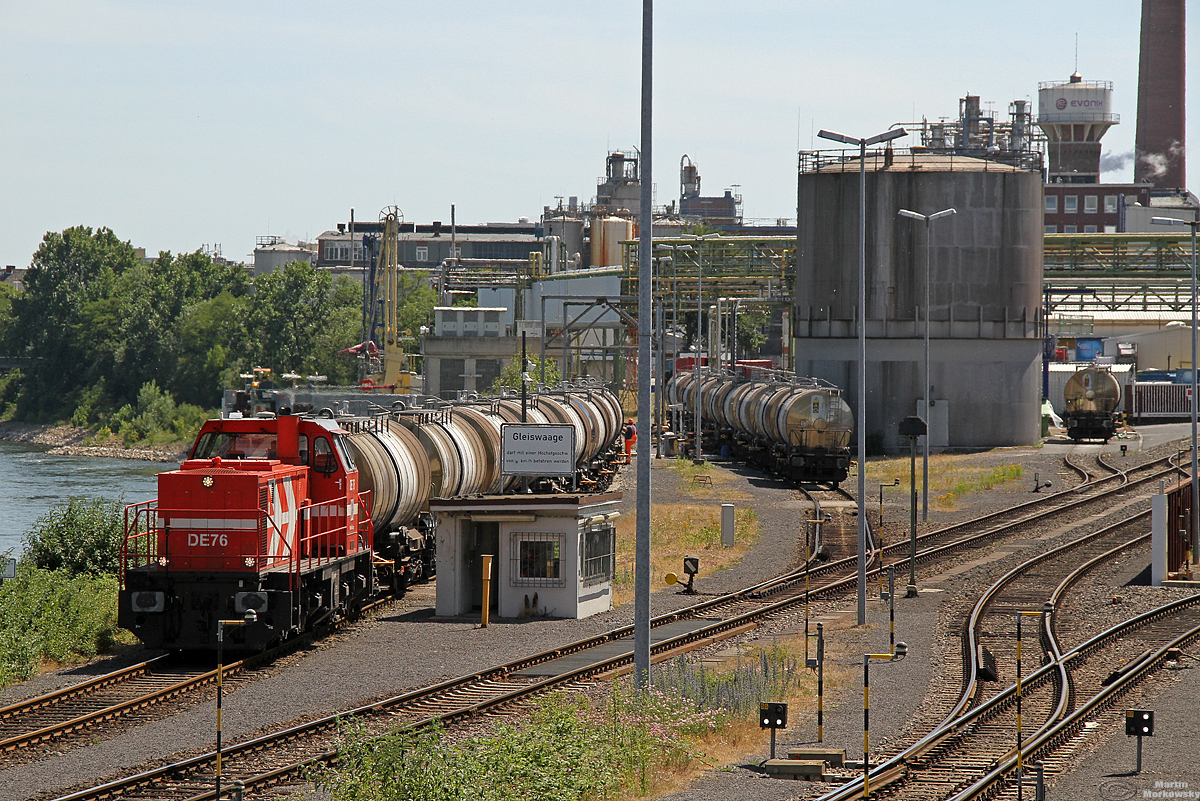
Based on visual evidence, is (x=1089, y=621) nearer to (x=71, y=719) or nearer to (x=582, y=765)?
(x=582, y=765)

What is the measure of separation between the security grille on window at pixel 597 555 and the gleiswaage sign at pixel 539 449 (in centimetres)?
221

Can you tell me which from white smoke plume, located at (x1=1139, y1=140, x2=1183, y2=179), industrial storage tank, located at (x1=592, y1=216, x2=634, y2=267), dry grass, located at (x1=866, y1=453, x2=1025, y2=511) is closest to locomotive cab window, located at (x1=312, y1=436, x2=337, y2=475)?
dry grass, located at (x1=866, y1=453, x2=1025, y2=511)

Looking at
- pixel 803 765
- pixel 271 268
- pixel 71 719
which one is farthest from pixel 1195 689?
pixel 271 268

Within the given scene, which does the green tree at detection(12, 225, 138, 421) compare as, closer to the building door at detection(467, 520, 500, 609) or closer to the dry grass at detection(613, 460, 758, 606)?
the dry grass at detection(613, 460, 758, 606)

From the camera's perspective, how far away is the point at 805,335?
6194 cm

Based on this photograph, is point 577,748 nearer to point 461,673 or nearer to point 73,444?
point 461,673

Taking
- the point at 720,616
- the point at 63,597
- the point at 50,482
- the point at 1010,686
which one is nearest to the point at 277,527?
the point at 63,597

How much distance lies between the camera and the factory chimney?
131m

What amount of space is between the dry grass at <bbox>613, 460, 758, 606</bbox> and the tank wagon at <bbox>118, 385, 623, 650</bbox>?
4729mm

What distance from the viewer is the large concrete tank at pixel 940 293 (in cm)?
5888

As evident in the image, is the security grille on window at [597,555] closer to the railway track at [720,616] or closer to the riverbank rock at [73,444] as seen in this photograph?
the railway track at [720,616]

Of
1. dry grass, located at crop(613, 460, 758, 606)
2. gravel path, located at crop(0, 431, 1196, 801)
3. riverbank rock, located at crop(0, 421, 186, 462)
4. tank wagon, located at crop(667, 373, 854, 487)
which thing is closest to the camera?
gravel path, located at crop(0, 431, 1196, 801)

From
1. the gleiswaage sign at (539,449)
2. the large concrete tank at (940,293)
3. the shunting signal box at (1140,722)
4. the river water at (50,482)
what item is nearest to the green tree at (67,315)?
the river water at (50,482)

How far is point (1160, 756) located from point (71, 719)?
12.5 metres
